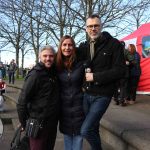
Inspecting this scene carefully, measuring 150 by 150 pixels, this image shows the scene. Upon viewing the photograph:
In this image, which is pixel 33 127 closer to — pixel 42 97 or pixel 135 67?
pixel 42 97

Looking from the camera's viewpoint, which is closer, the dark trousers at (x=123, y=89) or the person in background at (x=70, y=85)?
the person in background at (x=70, y=85)

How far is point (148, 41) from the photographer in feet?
41.9

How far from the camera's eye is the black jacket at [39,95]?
476 centimetres

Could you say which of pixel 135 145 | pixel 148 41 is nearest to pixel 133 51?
pixel 148 41

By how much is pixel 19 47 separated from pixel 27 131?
110 ft

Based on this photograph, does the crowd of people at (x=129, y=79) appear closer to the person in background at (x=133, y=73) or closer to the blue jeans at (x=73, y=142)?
the person in background at (x=133, y=73)

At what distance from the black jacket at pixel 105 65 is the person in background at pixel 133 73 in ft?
18.7

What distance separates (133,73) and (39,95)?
6345 millimetres

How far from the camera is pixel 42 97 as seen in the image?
4797 millimetres

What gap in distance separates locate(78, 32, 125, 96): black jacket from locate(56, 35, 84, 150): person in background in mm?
147

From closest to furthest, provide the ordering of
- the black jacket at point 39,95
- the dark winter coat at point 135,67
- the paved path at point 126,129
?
the black jacket at point 39,95, the paved path at point 126,129, the dark winter coat at point 135,67

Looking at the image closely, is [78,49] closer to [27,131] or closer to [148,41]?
[27,131]

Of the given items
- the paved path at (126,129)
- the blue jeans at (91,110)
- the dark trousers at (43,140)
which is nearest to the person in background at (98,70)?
the blue jeans at (91,110)

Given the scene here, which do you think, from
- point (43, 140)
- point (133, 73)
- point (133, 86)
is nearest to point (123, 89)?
point (133, 86)
